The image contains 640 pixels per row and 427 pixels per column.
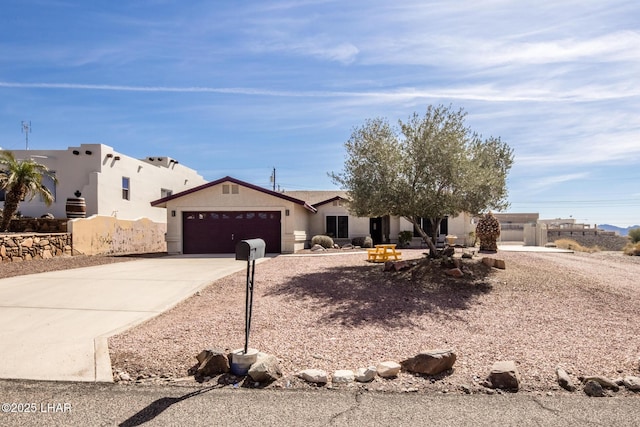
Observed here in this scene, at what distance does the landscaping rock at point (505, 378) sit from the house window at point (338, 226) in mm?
23328

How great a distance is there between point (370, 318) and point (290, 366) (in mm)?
3063

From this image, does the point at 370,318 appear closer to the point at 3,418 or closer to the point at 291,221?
the point at 3,418

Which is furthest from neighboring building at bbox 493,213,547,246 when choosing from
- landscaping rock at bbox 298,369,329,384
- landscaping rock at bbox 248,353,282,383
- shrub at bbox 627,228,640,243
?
landscaping rock at bbox 248,353,282,383

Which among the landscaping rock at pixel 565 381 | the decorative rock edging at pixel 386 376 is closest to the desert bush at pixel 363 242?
the decorative rock edging at pixel 386 376

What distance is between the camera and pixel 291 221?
73.2 feet

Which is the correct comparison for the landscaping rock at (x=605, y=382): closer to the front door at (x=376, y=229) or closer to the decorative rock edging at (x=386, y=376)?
the decorative rock edging at (x=386, y=376)

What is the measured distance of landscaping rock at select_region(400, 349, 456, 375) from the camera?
553cm

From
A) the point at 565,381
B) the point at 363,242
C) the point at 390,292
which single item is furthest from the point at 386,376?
the point at 363,242

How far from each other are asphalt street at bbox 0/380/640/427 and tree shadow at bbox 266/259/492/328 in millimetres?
3265

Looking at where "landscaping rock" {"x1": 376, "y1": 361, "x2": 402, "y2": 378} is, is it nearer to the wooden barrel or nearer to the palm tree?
the wooden barrel

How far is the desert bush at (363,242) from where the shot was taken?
2655 centimetres

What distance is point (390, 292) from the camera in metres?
10.7

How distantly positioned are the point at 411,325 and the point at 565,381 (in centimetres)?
312

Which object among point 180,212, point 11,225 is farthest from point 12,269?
point 180,212
